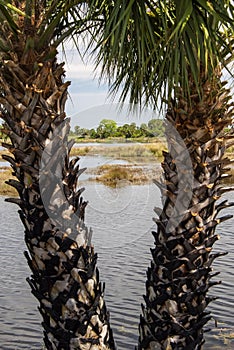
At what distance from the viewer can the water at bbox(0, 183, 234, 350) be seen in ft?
33.6

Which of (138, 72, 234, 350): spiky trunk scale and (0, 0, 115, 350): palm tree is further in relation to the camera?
(138, 72, 234, 350): spiky trunk scale

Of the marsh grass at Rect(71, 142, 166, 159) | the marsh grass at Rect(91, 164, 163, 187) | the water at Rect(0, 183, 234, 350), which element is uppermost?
the marsh grass at Rect(71, 142, 166, 159)

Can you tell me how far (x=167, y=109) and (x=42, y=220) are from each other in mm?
1905

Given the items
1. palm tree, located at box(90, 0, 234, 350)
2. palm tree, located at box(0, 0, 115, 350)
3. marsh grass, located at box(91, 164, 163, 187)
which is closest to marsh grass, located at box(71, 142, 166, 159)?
marsh grass, located at box(91, 164, 163, 187)

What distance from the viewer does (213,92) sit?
566 cm

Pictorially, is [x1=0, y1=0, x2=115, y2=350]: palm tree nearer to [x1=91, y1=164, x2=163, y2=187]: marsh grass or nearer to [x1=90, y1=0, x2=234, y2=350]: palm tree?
[x1=90, y1=0, x2=234, y2=350]: palm tree

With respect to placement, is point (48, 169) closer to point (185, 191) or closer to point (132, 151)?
point (185, 191)

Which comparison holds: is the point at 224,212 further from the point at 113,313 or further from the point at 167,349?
the point at 167,349

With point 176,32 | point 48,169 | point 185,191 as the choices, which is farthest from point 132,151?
point 176,32

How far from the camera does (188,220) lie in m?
5.71

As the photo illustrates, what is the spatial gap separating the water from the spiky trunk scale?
4025 millimetres

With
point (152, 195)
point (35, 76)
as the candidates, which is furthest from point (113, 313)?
Answer: point (152, 195)

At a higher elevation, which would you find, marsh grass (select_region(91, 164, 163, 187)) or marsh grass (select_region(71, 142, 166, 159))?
marsh grass (select_region(71, 142, 166, 159))

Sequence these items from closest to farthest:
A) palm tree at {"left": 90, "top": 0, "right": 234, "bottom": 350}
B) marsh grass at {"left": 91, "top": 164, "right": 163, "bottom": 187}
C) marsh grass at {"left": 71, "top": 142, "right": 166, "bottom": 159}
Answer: palm tree at {"left": 90, "top": 0, "right": 234, "bottom": 350}, marsh grass at {"left": 91, "top": 164, "right": 163, "bottom": 187}, marsh grass at {"left": 71, "top": 142, "right": 166, "bottom": 159}
